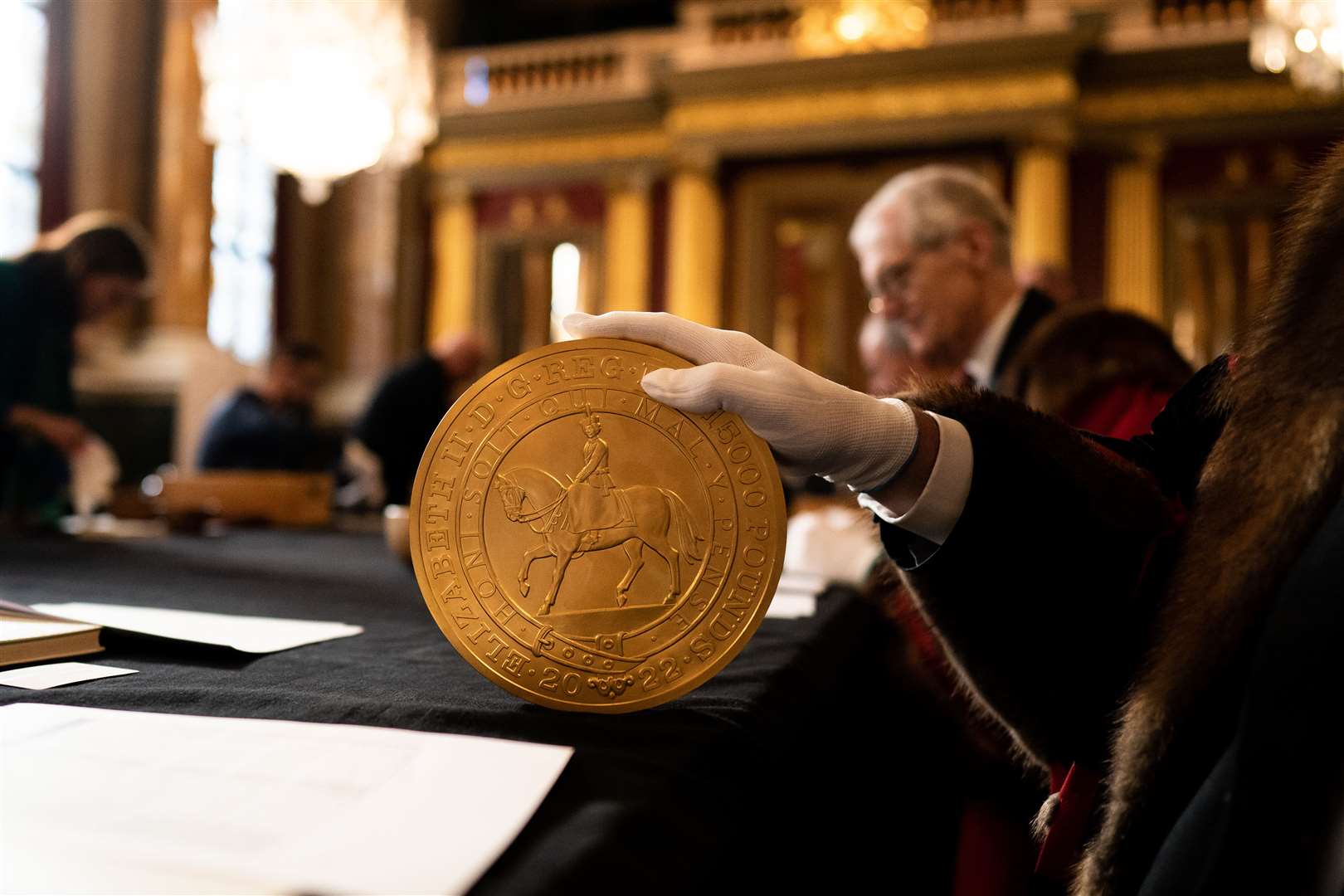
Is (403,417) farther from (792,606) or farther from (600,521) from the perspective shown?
(600,521)

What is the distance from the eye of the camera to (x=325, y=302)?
962 centimetres

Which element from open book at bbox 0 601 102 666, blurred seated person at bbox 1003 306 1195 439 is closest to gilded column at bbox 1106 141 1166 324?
blurred seated person at bbox 1003 306 1195 439

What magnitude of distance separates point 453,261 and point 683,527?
32.6ft

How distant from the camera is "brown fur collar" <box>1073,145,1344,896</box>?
0.70m

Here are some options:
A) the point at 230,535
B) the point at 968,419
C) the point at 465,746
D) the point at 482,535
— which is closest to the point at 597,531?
the point at 482,535

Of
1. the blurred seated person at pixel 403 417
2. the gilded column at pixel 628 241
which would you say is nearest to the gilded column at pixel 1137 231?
the gilded column at pixel 628 241

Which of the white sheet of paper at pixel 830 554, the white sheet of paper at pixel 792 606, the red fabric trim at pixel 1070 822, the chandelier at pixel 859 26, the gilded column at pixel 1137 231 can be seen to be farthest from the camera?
the chandelier at pixel 859 26

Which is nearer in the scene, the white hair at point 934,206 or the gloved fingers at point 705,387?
the gloved fingers at point 705,387

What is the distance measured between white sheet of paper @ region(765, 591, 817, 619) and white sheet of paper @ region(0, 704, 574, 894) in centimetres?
78

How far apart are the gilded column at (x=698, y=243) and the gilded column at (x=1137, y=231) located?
3674mm

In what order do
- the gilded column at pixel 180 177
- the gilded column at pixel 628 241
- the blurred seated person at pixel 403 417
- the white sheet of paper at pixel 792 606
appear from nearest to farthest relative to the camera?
the white sheet of paper at pixel 792 606, the blurred seated person at pixel 403 417, the gilded column at pixel 180 177, the gilded column at pixel 628 241

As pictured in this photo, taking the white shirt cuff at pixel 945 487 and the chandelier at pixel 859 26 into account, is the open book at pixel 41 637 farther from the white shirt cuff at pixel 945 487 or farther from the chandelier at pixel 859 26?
the chandelier at pixel 859 26

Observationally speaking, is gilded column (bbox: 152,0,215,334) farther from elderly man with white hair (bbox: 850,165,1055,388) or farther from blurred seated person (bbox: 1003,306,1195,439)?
blurred seated person (bbox: 1003,306,1195,439)

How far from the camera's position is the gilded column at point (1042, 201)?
795cm
